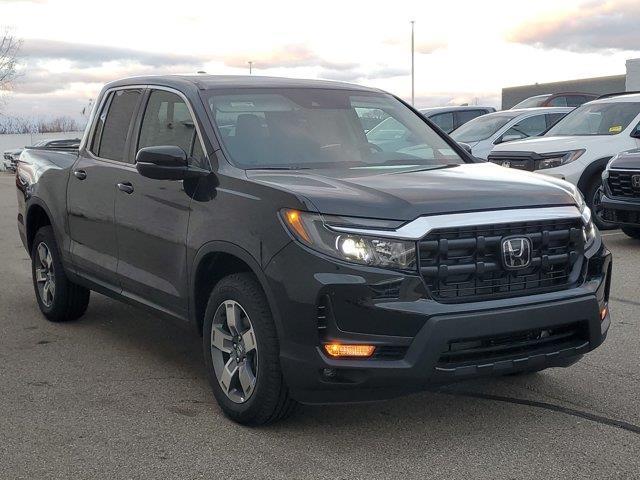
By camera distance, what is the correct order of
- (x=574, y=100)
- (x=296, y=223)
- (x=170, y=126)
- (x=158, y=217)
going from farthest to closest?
(x=574, y=100) < (x=170, y=126) < (x=158, y=217) < (x=296, y=223)

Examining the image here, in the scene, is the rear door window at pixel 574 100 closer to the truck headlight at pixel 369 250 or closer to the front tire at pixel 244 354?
the front tire at pixel 244 354

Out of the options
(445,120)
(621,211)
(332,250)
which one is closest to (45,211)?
(332,250)

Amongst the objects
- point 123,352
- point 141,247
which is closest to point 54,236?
point 123,352

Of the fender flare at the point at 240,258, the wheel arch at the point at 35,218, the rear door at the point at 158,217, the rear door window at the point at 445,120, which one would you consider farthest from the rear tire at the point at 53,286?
the rear door window at the point at 445,120

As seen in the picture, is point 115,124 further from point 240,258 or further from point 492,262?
point 492,262

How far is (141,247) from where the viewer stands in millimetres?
5684

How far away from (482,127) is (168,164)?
40.5ft

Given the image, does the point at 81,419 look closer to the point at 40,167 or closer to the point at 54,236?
the point at 54,236

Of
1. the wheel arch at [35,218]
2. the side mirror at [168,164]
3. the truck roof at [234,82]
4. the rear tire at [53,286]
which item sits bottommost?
the rear tire at [53,286]

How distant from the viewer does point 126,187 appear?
5.86 metres

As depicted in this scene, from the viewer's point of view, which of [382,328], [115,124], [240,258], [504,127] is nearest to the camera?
[382,328]

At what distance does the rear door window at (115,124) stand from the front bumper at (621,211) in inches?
237

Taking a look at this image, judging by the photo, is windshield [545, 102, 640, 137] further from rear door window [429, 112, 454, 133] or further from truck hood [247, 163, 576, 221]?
truck hood [247, 163, 576, 221]

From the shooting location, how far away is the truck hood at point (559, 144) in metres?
12.2
